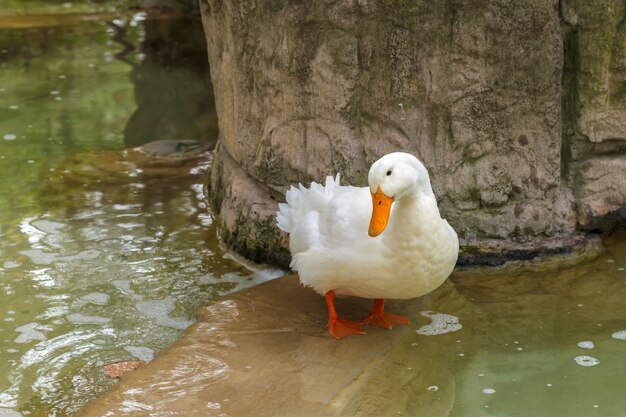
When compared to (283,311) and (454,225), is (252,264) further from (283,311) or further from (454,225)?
(454,225)

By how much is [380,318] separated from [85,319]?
1.37m

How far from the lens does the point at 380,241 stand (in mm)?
3590

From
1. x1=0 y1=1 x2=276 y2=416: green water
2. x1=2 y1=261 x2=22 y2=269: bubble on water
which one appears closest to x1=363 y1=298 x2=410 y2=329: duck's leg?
x1=0 y1=1 x2=276 y2=416: green water

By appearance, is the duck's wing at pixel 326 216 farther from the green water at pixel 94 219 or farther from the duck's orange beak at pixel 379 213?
the green water at pixel 94 219

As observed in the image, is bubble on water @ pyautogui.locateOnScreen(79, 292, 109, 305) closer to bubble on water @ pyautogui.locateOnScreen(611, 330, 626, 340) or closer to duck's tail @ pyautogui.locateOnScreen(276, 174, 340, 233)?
duck's tail @ pyautogui.locateOnScreen(276, 174, 340, 233)

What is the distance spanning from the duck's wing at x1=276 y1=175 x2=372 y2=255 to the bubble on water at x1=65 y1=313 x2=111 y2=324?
937mm

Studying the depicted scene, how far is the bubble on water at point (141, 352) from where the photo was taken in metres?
3.88

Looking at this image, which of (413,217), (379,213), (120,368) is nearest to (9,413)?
(120,368)

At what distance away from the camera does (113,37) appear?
409 inches

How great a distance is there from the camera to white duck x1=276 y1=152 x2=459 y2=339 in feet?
11.4

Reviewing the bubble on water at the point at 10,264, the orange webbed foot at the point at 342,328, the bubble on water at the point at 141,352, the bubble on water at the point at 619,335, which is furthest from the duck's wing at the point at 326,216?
the bubble on water at the point at 10,264

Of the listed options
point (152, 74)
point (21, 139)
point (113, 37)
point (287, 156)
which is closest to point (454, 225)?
point (287, 156)

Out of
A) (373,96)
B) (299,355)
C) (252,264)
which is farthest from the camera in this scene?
(252,264)

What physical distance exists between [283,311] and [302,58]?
122 centimetres
